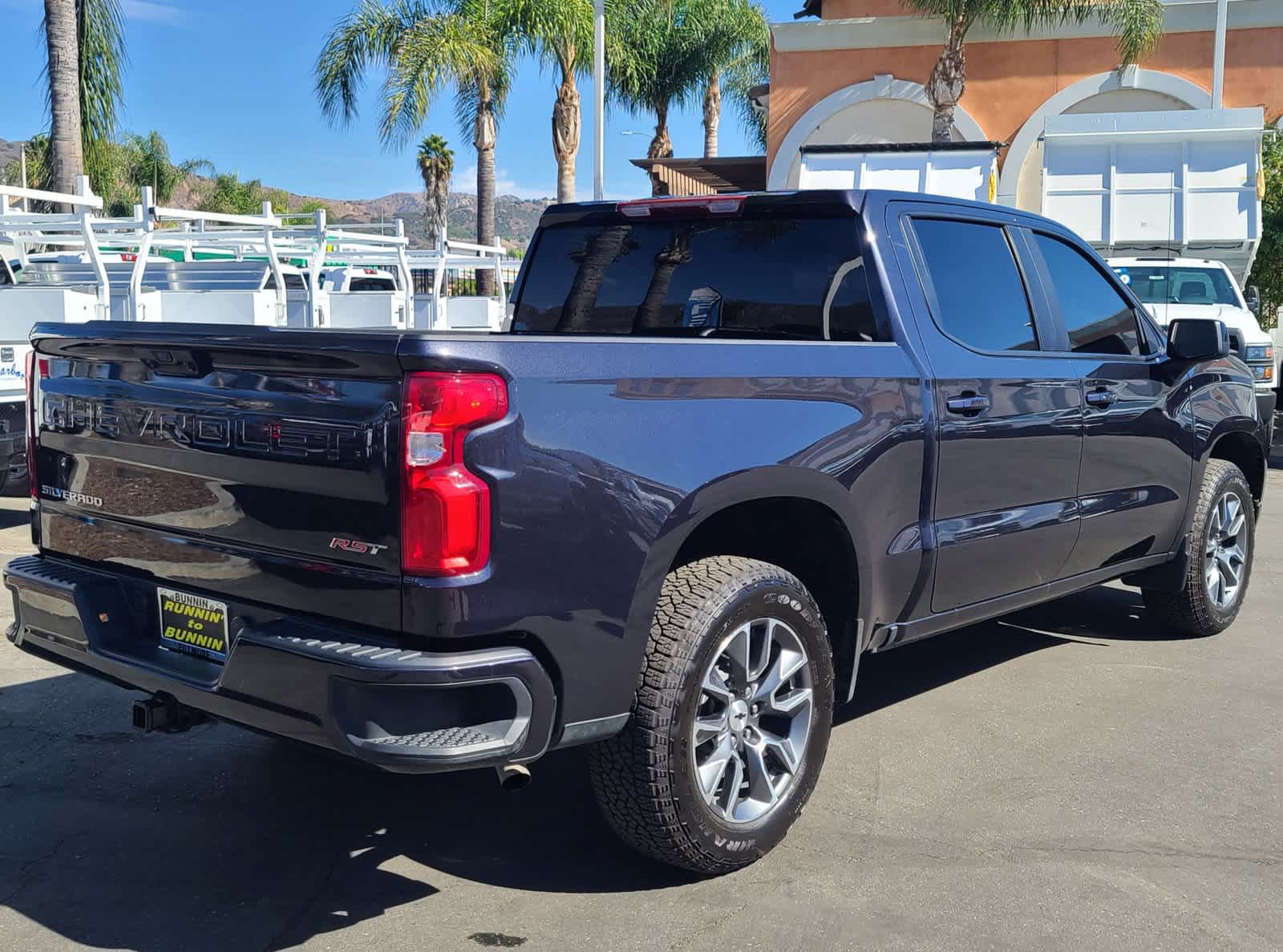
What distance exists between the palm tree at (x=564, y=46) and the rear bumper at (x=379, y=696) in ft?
68.3

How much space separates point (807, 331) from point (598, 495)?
1.40 m

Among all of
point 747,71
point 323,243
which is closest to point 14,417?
point 323,243

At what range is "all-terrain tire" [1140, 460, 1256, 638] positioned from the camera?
5987 millimetres

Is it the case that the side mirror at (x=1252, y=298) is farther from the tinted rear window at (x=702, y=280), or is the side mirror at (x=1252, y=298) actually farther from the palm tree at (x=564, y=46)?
the palm tree at (x=564, y=46)

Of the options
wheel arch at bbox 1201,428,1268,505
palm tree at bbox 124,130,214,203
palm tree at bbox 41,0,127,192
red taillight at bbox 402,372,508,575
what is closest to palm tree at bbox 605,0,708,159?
palm tree at bbox 41,0,127,192

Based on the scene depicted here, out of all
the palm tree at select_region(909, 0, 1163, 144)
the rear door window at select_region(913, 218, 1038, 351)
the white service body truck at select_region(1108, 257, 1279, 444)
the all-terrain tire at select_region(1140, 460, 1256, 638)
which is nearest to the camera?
the rear door window at select_region(913, 218, 1038, 351)

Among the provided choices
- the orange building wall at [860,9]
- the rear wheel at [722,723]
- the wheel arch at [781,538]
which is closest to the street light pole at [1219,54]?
the orange building wall at [860,9]

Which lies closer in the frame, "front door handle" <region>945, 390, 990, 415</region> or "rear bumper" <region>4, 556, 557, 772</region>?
"rear bumper" <region>4, 556, 557, 772</region>

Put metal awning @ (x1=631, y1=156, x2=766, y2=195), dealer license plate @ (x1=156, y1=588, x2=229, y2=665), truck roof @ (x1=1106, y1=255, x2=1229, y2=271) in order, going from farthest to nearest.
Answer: metal awning @ (x1=631, y1=156, x2=766, y2=195) → truck roof @ (x1=1106, y1=255, x2=1229, y2=271) → dealer license plate @ (x1=156, y1=588, x2=229, y2=665)

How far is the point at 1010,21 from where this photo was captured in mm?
21234

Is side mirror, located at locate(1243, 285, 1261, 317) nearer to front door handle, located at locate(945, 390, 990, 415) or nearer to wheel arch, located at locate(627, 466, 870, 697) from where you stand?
front door handle, located at locate(945, 390, 990, 415)

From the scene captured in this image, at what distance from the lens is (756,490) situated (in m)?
3.55

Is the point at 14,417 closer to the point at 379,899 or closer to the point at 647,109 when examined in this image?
the point at 379,899

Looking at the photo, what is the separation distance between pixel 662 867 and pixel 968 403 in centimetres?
181
